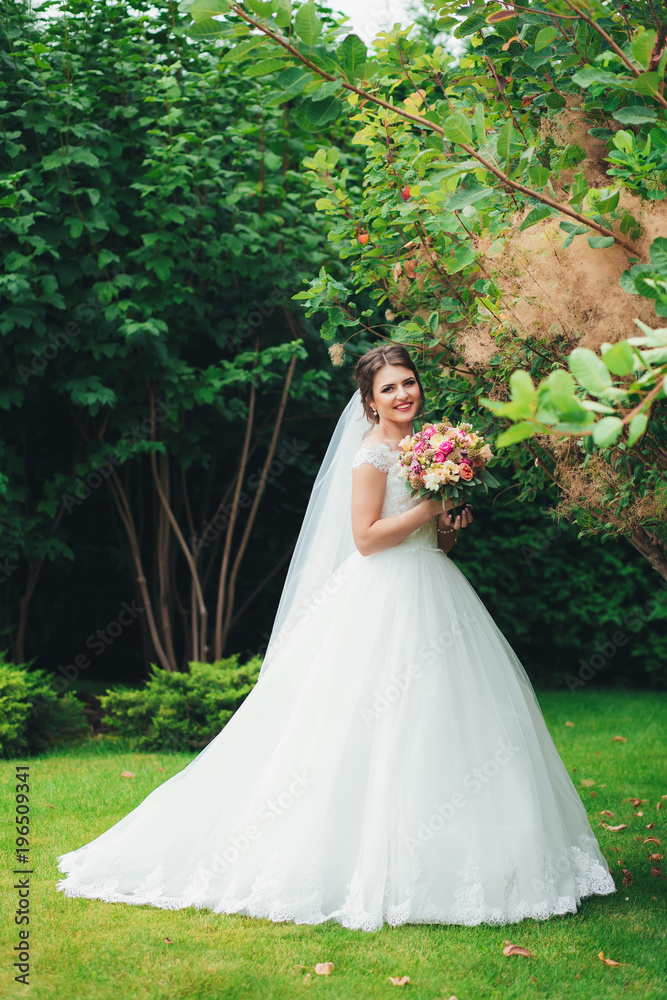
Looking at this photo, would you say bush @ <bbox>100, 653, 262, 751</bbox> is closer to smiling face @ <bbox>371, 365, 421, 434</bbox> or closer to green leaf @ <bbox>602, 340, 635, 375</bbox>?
smiling face @ <bbox>371, 365, 421, 434</bbox>

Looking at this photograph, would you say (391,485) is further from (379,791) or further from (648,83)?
(648,83)

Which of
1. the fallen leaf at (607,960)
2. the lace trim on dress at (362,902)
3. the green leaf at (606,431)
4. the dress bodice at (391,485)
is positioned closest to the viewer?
the green leaf at (606,431)

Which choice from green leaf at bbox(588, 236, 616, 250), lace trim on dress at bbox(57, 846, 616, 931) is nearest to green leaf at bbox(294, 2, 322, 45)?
green leaf at bbox(588, 236, 616, 250)

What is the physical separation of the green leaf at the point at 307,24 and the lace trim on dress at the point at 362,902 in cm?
257

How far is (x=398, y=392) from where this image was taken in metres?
3.74

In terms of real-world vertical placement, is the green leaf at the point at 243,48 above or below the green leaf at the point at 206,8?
below

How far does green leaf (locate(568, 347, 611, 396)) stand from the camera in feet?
4.76

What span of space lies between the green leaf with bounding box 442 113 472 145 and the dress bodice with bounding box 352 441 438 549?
5.60 ft

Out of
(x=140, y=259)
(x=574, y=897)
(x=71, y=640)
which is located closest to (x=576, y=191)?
(x=574, y=897)

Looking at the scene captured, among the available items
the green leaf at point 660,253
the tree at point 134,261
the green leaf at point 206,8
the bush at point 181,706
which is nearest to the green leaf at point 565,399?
the green leaf at point 660,253

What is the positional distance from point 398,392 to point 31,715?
3494mm

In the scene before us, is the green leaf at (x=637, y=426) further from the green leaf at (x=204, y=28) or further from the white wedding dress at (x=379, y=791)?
the white wedding dress at (x=379, y=791)

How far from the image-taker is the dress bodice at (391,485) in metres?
3.65

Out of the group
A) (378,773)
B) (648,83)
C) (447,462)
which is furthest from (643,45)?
(378,773)
